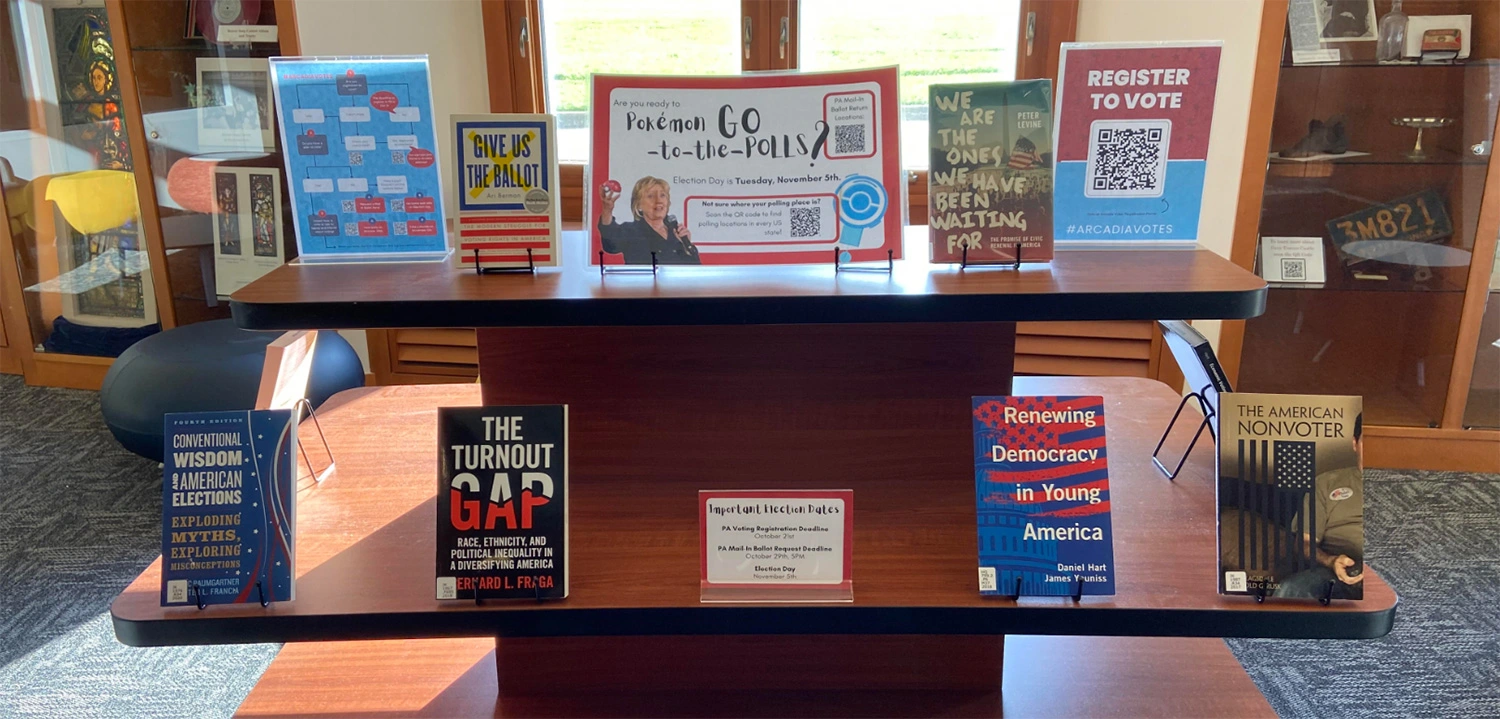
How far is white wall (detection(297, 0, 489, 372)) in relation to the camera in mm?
3275

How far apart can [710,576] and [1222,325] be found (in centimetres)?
267

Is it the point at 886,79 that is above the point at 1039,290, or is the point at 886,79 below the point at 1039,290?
above

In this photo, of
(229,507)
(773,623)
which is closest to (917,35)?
(773,623)

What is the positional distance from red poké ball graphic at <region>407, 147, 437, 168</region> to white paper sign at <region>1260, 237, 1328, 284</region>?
2832 millimetres

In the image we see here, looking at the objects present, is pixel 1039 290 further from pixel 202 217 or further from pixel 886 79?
pixel 202 217

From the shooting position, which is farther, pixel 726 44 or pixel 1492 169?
pixel 726 44

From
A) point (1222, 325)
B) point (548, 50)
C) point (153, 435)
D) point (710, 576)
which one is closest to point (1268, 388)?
point (1222, 325)

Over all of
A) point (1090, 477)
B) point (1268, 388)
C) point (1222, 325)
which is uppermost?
point (1090, 477)

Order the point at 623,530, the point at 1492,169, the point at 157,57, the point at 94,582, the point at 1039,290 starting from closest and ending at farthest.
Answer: the point at 1039,290 → the point at 623,530 → the point at 94,582 → the point at 1492,169 → the point at 157,57

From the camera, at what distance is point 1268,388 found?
131 inches

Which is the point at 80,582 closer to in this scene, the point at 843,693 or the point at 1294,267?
the point at 843,693

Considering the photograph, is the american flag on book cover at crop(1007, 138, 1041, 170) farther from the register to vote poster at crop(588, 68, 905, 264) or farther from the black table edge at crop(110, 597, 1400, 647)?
the black table edge at crop(110, 597, 1400, 647)

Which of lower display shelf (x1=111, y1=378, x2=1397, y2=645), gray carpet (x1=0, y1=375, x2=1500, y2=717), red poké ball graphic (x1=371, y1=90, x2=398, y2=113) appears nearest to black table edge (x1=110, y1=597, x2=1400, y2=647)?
lower display shelf (x1=111, y1=378, x2=1397, y2=645)

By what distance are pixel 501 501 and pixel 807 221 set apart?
1.43 feet
